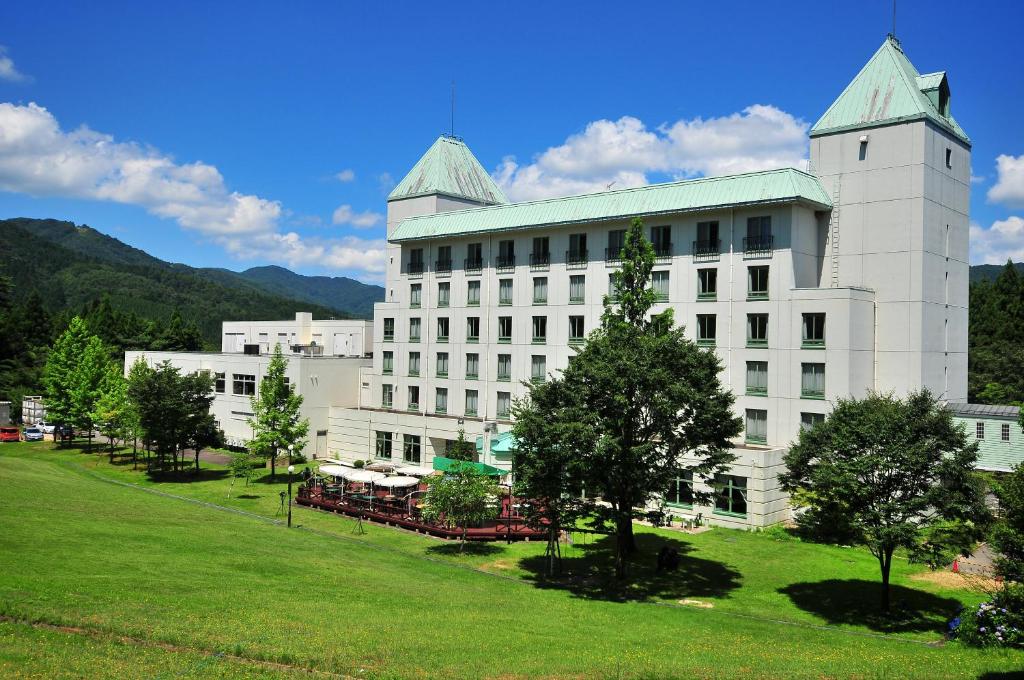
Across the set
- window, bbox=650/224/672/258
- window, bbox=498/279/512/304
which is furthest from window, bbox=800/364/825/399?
window, bbox=498/279/512/304

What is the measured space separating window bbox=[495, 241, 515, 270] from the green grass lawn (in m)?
24.1

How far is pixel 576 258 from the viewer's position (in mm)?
53938

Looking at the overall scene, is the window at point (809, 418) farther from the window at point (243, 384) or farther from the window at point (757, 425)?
the window at point (243, 384)

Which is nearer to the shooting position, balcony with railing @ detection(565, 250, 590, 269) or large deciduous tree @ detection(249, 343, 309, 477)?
large deciduous tree @ detection(249, 343, 309, 477)

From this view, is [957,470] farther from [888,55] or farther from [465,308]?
[465,308]

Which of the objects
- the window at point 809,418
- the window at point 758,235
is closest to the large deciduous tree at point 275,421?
the window at point 758,235

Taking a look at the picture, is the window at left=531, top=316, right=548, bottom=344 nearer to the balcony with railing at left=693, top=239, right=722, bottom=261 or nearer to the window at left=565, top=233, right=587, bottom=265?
the window at left=565, top=233, right=587, bottom=265

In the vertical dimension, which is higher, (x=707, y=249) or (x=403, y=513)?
(x=707, y=249)

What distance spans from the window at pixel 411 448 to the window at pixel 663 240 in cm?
2356

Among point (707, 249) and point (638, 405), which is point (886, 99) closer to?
point (707, 249)

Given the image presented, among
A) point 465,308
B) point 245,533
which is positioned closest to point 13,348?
point 465,308

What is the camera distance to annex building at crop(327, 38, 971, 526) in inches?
1716

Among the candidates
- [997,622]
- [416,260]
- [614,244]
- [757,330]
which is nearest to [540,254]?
[614,244]

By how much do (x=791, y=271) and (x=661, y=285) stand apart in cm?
831
